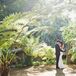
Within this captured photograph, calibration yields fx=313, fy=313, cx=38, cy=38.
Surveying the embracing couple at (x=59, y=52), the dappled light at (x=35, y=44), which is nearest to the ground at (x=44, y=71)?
the dappled light at (x=35, y=44)

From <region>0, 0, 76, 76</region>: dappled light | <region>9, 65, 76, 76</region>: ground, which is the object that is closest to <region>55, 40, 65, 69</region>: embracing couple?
<region>0, 0, 76, 76</region>: dappled light

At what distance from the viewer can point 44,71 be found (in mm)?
13273

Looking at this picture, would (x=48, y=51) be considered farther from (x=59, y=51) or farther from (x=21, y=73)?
(x=21, y=73)

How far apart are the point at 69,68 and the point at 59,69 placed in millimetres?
555

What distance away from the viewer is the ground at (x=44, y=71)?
12594 millimetres

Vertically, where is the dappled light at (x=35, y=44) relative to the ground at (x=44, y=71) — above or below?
above

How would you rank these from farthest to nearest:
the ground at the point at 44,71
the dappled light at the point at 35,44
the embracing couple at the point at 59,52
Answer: the embracing couple at the point at 59,52 → the ground at the point at 44,71 → the dappled light at the point at 35,44


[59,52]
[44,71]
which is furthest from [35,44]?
[44,71]

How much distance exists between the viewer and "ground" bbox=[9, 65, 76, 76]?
496 inches

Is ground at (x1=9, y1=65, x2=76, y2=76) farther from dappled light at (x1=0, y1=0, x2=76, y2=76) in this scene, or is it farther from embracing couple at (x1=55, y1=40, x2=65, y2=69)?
embracing couple at (x1=55, y1=40, x2=65, y2=69)

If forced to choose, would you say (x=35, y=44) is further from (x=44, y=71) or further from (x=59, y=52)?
(x=44, y=71)

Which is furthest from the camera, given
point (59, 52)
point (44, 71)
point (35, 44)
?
point (35, 44)

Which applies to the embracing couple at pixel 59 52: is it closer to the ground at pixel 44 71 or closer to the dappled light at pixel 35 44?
the dappled light at pixel 35 44

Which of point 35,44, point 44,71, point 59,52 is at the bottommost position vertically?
point 44,71
